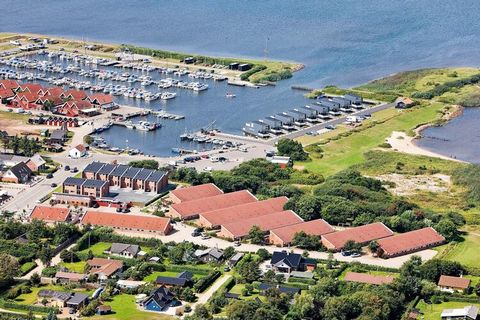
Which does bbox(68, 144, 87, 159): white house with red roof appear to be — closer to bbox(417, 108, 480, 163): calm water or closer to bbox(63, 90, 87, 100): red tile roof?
bbox(63, 90, 87, 100): red tile roof

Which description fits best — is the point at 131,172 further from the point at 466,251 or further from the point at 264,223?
the point at 466,251

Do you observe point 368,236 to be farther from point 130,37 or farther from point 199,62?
point 130,37

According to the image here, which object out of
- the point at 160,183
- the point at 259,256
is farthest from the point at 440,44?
the point at 259,256

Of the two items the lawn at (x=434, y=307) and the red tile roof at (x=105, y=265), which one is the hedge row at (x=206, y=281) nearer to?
the red tile roof at (x=105, y=265)

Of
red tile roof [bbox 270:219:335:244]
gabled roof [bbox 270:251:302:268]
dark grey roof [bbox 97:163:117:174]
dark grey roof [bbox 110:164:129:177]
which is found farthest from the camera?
dark grey roof [bbox 97:163:117:174]

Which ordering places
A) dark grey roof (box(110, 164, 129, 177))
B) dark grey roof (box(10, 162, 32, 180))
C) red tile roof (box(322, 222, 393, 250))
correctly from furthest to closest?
dark grey roof (box(10, 162, 32, 180))
dark grey roof (box(110, 164, 129, 177))
red tile roof (box(322, 222, 393, 250))

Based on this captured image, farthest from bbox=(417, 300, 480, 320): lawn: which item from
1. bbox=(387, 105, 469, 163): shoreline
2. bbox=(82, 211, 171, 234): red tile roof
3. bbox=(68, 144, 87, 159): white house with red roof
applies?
bbox=(68, 144, 87, 159): white house with red roof
